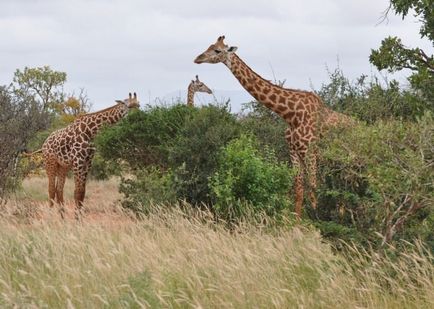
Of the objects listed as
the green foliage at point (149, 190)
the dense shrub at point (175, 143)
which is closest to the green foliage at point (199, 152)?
the dense shrub at point (175, 143)

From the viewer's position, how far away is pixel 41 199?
22281 millimetres

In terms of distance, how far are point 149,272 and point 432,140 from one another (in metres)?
3.15

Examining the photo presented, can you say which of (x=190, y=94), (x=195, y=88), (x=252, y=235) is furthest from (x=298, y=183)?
(x=195, y=88)

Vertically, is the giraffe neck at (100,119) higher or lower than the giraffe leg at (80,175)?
higher

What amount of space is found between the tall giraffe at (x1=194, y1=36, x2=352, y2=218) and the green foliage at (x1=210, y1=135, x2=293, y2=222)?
43.7 inches

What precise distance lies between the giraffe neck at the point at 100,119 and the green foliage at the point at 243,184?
431cm

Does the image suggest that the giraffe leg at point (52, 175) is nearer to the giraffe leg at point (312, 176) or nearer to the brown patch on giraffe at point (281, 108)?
the brown patch on giraffe at point (281, 108)

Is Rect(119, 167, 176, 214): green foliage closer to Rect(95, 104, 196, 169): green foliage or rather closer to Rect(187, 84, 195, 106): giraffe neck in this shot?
Rect(95, 104, 196, 169): green foliage

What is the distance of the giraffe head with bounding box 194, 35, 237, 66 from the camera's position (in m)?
15.3

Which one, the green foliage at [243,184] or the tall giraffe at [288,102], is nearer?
the green foliage at [243,184]

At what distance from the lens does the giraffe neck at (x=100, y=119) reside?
17203 mm

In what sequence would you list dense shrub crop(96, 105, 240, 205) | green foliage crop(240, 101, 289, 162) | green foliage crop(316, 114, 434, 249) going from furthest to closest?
1. green foliage crop(240, 101, 289, 162)
2. dense shrub crop(96, 105, 240, 205)
3. green foliage crop(316, 114, 434, 249)

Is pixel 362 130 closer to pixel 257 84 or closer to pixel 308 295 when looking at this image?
pixel 308 295

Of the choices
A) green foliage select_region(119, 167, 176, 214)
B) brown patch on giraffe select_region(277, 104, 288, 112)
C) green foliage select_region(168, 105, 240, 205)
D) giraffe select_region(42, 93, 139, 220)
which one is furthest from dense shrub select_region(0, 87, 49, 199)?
brown patch on giraffe select_region(277, 104, 288, 112)
